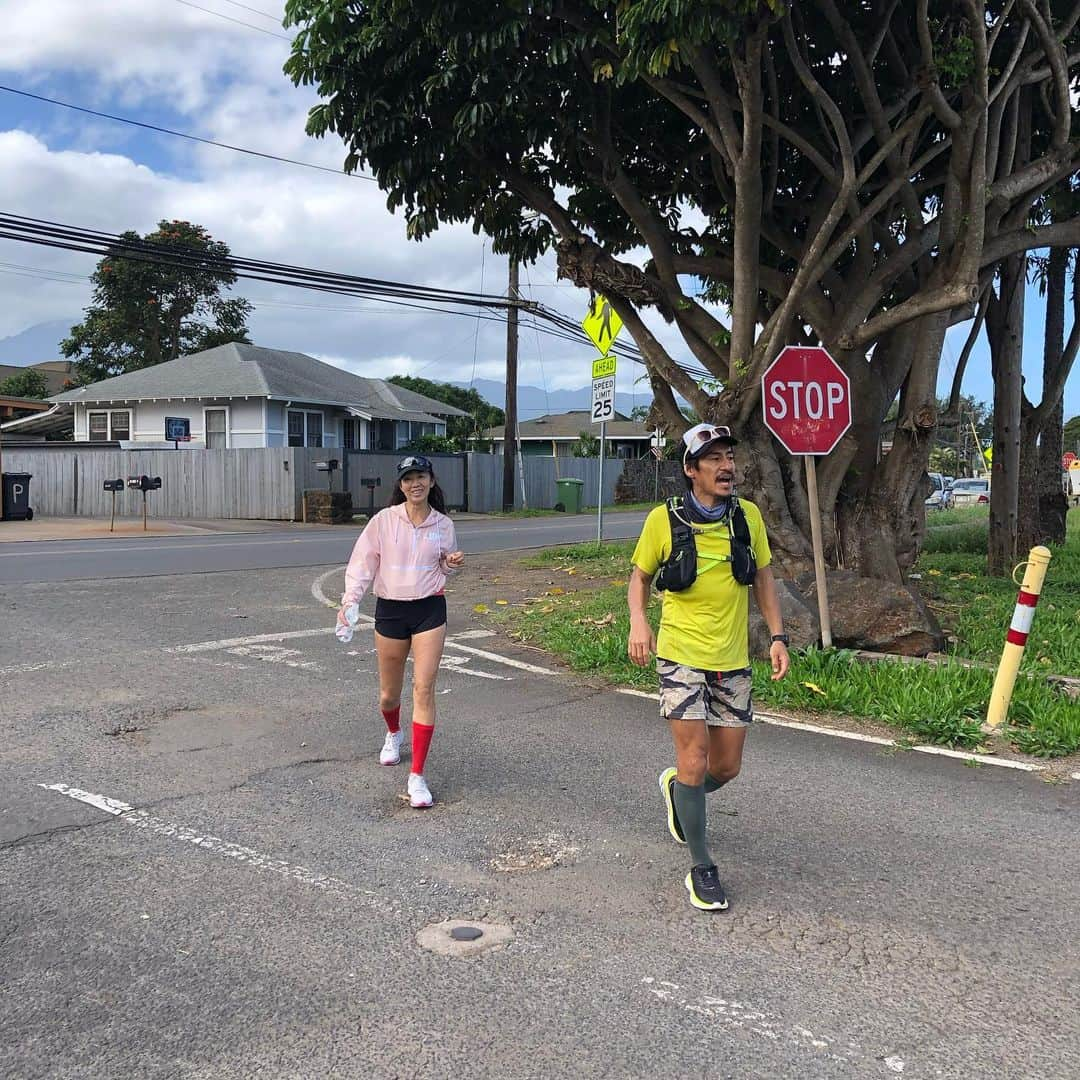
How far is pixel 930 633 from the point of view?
883 centimetres

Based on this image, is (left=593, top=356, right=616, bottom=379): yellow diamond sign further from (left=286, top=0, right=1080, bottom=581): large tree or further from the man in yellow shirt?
the man in yellow shirt

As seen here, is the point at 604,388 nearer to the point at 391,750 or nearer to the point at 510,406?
the point at 391,750

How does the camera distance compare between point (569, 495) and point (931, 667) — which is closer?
point (931, 667)

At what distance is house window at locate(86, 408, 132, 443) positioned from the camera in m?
38.2

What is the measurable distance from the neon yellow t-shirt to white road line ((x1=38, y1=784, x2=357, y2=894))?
63.4 inches

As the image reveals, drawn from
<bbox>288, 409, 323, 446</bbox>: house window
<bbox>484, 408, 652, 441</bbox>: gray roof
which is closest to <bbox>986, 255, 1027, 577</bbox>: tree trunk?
<bbox>288, 409, 323, 446</bbox>: house window

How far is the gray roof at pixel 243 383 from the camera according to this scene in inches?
1418

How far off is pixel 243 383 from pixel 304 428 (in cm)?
294

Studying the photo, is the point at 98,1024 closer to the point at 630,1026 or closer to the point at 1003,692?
the point at 630,1026

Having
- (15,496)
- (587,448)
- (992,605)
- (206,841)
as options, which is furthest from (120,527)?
(587,448)

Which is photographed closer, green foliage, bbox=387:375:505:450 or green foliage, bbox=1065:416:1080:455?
green foliage, bbox=387:375:505:450

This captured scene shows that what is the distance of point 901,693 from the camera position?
733cm

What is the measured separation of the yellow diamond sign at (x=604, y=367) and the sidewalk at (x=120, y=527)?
35.9 ft

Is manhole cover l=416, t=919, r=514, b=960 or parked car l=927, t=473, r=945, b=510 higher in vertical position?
parked car l=927, t=473, r=945, b=510
